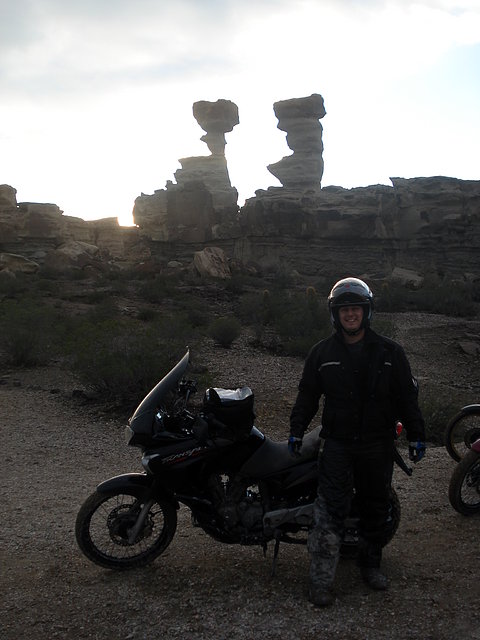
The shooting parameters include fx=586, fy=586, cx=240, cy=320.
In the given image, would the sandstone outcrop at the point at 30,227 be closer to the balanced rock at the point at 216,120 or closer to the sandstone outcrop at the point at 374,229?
the sandstone outcrop at the point at 374,229

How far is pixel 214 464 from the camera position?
11.9 ft

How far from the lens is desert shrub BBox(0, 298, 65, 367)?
447 inches

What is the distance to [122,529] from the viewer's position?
12.1 ft

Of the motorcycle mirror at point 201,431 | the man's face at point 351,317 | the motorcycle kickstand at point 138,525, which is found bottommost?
the motorcycle kickstand at point 138,525

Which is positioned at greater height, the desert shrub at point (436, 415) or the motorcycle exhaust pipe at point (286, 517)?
the motorcycle exhaust pipe at point (286, 517)

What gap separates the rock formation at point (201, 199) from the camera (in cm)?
4172

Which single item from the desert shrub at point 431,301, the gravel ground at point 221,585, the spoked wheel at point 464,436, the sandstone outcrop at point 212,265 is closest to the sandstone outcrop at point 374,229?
the sandstone outcrop at point 212,265

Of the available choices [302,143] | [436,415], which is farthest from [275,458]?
[302,143]

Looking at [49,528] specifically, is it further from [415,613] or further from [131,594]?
[415,613]

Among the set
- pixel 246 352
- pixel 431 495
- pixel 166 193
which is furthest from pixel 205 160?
pixel 431 495

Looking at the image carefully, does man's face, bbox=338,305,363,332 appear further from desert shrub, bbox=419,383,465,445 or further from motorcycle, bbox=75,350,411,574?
desert shrub, bbox=419,383,465,445

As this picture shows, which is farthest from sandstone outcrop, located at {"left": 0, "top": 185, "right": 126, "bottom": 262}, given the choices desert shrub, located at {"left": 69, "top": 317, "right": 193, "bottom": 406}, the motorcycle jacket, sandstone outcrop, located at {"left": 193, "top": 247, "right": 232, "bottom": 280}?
the motorcycle jacket

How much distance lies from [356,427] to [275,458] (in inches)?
22.4

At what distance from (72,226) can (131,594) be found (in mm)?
41697
